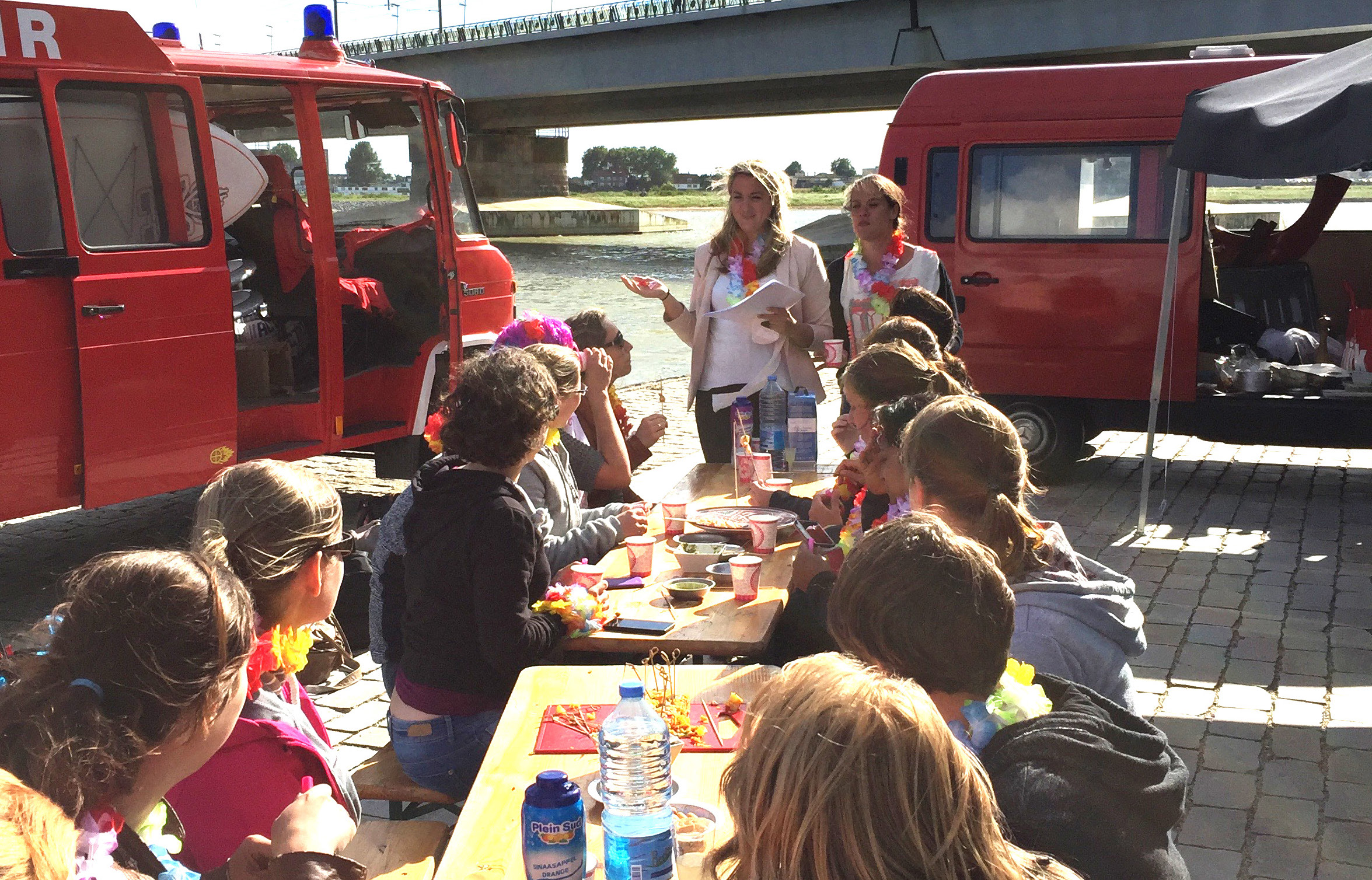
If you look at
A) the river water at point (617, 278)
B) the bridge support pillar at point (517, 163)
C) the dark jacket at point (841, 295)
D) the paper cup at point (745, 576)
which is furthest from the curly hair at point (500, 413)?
the bridge support pillar at point (517, 163)

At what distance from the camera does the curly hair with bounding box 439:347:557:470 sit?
3094mm

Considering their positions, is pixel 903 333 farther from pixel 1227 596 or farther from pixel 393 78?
pixel 393 78

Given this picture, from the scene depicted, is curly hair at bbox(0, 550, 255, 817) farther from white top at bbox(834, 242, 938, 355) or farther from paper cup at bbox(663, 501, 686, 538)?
white top at bbox(834, 242, 938, 355)

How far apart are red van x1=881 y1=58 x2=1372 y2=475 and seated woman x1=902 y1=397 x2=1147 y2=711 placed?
5699 mm

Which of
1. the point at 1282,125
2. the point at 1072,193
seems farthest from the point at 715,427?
the point at 1072,193

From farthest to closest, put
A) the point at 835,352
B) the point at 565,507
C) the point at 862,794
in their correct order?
1. the point at 835,352
2. the point at 565,507
3. the point at 862,794

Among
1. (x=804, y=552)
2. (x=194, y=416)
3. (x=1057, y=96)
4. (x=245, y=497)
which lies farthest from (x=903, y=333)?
(x=1057, y=96)

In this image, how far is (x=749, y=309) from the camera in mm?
5301

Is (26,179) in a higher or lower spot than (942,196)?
higher

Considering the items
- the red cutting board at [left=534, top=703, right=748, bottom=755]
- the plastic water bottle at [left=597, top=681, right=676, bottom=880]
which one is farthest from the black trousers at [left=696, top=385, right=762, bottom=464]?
the plastic water bottle at [left=597, top=681, right=676, bottom=880]

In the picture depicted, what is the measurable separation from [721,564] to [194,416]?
3758mm

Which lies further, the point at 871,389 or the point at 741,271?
the point at 741,271

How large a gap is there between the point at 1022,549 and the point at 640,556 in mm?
1341

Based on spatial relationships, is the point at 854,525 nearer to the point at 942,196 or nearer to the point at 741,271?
the point at 741,271
